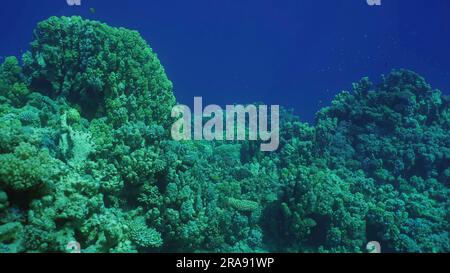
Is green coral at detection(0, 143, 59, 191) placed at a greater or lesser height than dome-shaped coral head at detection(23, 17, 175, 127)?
lesser

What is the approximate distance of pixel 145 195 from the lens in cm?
791

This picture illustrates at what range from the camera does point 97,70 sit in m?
9.83

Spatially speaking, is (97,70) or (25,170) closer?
(25,170)

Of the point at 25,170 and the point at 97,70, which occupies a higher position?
the point at 97,70

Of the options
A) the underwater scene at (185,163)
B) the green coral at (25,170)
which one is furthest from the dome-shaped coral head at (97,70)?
the green coral at (25,170)

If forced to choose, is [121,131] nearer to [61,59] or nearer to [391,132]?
[61,59]

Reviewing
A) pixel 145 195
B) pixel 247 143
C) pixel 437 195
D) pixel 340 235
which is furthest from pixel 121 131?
pixel 437 195

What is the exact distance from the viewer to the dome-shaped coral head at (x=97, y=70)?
389 inches

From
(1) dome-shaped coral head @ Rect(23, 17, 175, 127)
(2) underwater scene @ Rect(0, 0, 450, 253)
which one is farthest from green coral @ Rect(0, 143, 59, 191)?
(1) dome-shaped coral head @ Rect(23, 17, 175, 127)

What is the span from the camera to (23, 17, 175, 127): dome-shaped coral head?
988 cm

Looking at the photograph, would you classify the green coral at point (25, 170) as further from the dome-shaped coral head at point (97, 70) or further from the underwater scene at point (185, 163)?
the dome-shaped coral head at point (97, 70)

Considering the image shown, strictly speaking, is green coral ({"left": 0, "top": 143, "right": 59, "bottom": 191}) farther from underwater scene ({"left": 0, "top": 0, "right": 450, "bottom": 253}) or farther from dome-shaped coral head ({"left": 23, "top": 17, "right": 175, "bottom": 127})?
dome-shaped coral head ({"left": 23, "top": 17, "right": 175, "bottom": 127})

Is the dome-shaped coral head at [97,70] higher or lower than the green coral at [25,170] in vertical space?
higher

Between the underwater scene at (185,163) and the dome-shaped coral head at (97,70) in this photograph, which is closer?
the underwater scene at (185,163)
